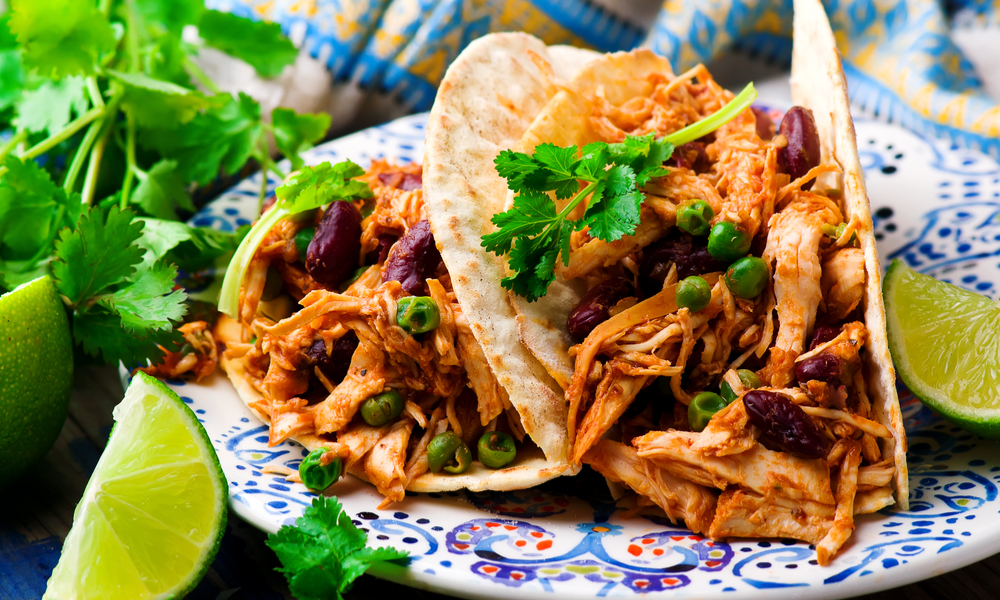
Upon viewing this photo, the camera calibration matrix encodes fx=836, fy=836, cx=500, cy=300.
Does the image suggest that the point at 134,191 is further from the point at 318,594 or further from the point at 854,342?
the point at 854,342

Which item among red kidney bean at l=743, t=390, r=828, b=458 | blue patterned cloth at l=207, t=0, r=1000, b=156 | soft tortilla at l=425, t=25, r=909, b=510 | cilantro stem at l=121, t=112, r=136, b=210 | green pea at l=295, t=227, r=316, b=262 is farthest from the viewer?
blue patterned cloth at l=207, t=0, r=1000, b=156

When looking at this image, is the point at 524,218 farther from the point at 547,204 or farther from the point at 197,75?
the point at 197,75

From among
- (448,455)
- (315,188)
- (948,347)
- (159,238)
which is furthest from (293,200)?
(948,347)

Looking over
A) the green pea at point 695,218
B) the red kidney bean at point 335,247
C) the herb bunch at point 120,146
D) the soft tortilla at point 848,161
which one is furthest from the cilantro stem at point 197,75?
the soft tortilla at point 848,161

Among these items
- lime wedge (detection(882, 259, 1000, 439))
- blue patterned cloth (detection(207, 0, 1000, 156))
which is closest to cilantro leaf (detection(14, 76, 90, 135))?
blue patterned cloth (detection(207, 0, 1000, 156))

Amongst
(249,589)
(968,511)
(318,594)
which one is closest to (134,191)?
(249,589)

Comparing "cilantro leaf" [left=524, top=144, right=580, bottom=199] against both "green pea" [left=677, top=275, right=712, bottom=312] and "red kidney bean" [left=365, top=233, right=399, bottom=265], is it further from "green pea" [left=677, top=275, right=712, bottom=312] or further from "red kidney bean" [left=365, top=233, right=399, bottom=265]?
"red kidney bean" [left=365, top=233, right=399, bottom=265]

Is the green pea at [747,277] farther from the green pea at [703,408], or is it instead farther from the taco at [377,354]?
the taco at [377,354]
